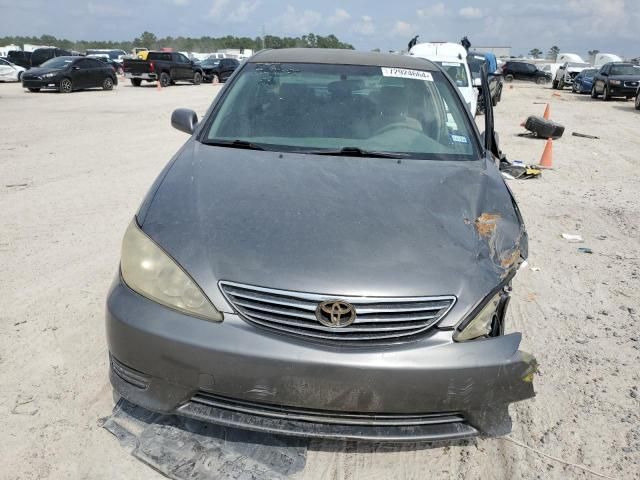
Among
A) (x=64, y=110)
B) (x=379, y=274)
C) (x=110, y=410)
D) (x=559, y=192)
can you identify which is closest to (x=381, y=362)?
(x=379, y=274)

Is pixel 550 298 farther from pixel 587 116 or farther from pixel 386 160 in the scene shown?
pixel 587 116

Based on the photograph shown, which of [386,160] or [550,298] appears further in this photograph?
[550,298]

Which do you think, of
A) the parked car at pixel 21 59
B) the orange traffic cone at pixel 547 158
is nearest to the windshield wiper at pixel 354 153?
the orange traffic cone at pixel 547 158

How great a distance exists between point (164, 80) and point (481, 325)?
95.8ft

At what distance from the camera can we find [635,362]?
10.7 ft

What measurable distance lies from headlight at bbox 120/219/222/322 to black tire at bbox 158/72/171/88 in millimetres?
28252

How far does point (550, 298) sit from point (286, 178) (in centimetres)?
241

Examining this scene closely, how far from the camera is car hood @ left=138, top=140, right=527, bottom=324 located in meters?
2.11

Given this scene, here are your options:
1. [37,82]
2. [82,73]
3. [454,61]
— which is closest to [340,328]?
[454,61]

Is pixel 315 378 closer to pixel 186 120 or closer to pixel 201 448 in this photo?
pixel 201 448

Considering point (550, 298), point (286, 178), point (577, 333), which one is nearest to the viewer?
point (286, 178)

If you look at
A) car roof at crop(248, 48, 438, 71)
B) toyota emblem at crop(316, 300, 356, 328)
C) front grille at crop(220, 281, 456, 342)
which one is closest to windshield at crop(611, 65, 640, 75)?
car roof at crop(248, 48, 438, 71)

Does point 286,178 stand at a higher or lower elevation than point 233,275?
higher

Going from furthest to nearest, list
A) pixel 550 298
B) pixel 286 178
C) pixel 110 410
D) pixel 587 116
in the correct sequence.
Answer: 1. pixel 587 116
2. pixel 550 298
3. pixel 286 178
4. pixel 110 410
